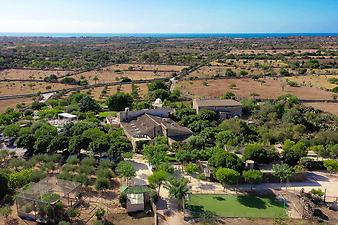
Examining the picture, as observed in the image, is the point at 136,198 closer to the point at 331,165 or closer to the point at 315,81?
the point at 331,165

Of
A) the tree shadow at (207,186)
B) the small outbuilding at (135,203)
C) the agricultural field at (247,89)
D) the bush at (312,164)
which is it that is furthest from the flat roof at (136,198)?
the agricultural field at (247,89)

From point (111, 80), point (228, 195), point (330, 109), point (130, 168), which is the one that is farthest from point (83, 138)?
point (111, 80)

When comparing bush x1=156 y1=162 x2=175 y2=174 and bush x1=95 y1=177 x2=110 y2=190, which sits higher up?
bush x1=156 y1=162 x2=175 y2=174

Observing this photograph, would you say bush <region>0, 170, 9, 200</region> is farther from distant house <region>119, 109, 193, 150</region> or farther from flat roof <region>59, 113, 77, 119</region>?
flat roof <region>59, 113, 77, 119</region>

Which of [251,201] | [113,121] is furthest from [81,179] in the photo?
[113,121]

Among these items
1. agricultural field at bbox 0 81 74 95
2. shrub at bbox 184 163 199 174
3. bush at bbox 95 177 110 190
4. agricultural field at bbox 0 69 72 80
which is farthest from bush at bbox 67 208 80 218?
agricultural field at bbox 0 69 72 80

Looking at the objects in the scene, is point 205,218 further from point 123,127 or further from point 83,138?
point 123,127

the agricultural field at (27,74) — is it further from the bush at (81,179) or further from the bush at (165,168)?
the bush at (165,168)
